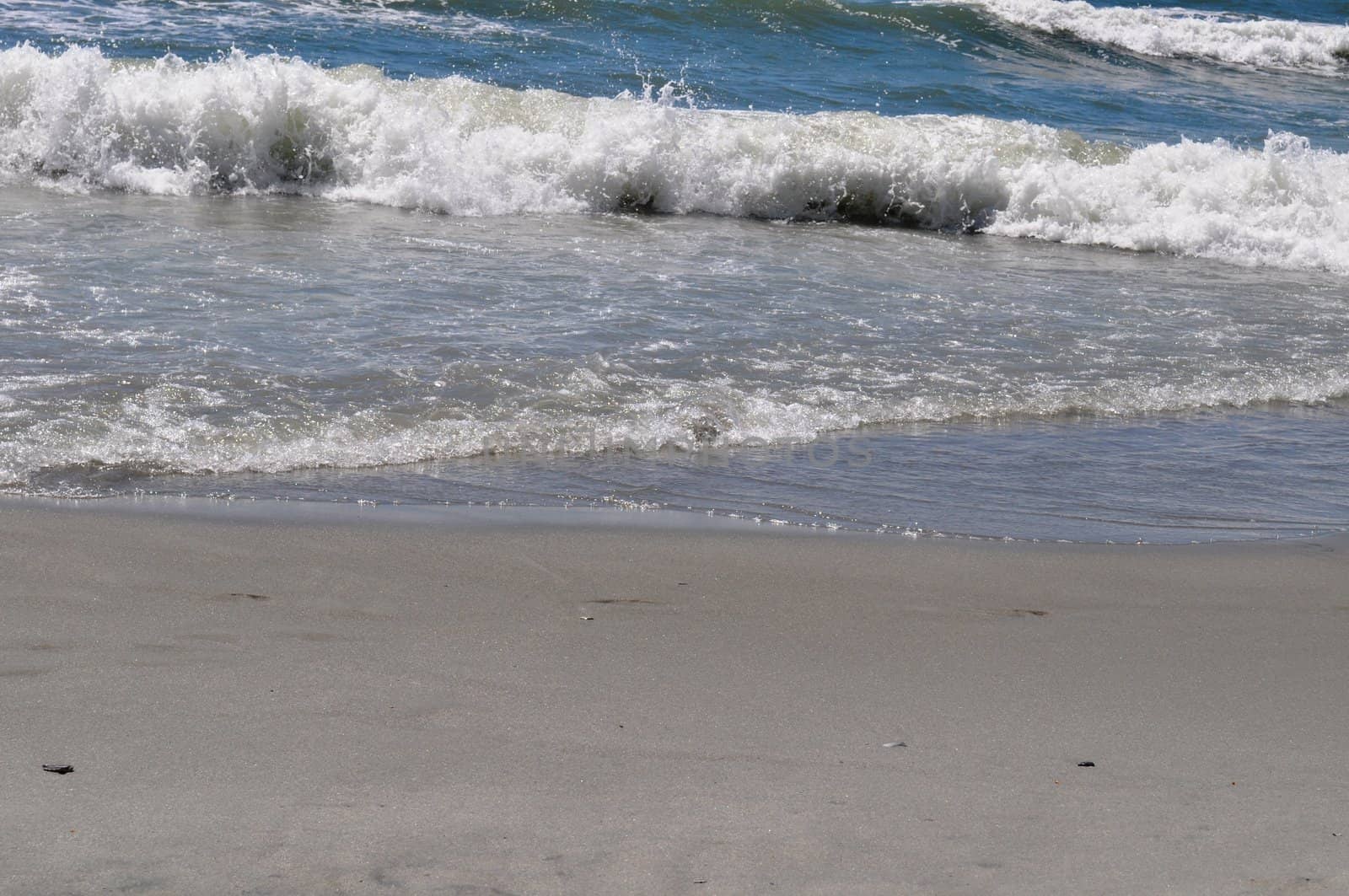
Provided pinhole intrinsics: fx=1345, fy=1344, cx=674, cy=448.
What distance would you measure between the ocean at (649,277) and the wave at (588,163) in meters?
0.04

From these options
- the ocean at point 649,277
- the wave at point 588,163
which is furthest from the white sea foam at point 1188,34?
the wave at point 588,163

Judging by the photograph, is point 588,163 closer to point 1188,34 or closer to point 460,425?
point 460,425

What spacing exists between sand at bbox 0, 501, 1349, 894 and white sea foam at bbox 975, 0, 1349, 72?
18.1 m

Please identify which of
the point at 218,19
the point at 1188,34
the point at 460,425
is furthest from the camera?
the point at 1188,34

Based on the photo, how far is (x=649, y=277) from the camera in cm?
802

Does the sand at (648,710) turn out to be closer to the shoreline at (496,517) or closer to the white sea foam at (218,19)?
the shoreline at (496,517)

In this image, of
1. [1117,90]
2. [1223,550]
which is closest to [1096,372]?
[1223,550]

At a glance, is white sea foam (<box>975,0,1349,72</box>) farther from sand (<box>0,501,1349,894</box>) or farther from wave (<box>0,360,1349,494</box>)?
sand (<box>0,501,1349,894</box>)

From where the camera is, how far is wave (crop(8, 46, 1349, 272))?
34.9 feet

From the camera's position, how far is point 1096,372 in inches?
256

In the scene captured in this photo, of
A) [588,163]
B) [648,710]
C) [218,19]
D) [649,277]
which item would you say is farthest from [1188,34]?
[648,710]

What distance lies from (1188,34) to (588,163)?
13790 mm

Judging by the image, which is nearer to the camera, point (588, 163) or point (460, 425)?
point (460, 425)

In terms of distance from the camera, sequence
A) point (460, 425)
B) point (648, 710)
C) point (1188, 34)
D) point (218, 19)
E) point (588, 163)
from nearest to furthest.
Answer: point (648, 710) < point (460, 425) < point (588, 163) < point (218, 19) < point (1188, 34)
